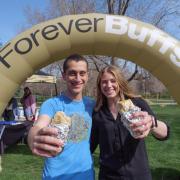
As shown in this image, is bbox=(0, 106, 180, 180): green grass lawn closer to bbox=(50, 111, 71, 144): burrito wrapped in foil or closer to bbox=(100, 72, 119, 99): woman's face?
bbox=(100, 72, 119, 99): woman's face

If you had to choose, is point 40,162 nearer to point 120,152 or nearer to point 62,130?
point 120,152

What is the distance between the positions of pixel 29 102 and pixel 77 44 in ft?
22.5

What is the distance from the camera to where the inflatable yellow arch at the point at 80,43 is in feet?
12.9

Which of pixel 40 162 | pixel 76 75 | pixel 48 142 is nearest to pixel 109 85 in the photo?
pixel 76 75

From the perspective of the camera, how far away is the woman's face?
8.09 feet

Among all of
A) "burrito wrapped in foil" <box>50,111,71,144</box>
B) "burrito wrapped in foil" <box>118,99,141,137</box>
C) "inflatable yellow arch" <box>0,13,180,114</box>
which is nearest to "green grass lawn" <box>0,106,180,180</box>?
"inflatable yellow arch" <box>0,13,180,114</box>

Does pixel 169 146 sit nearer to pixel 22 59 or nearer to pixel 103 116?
pixel 22 59

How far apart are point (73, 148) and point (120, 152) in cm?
31

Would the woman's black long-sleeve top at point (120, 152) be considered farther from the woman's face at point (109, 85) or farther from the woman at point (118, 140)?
the woman's face at point (109, 85)

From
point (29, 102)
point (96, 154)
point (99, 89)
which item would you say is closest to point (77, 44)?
point (99, 89)

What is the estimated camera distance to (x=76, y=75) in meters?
2.44

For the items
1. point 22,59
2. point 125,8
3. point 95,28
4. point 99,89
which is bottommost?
point 99,89

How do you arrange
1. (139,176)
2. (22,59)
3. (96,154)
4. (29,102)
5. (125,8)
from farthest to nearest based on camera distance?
(125,8), (29,102), (96,154), (22,59), (139,176)

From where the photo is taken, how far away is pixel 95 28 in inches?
157
